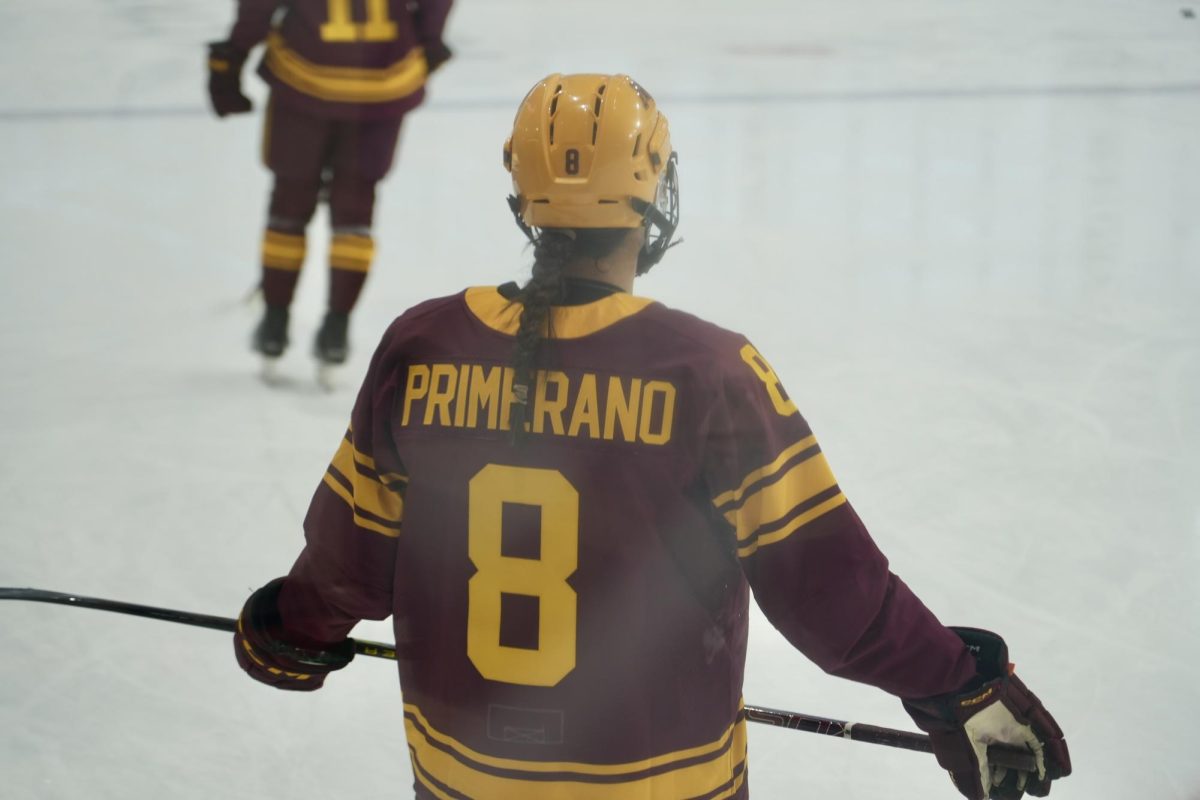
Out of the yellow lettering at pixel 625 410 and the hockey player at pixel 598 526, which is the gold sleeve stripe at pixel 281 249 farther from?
the yellow lettering at pixel 625 410

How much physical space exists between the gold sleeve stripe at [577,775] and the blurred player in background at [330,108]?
7.27 ft

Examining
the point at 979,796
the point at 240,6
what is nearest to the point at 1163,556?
the point at 979,796

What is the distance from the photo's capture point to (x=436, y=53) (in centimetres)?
325

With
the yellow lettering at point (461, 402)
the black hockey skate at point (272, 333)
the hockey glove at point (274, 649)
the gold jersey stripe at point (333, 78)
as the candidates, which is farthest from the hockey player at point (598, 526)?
the black hockey skate at point (272, 333)

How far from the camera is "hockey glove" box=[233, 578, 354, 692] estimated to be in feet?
4.21

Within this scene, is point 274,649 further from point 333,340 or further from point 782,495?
point 333,340

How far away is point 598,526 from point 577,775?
8.8 inches

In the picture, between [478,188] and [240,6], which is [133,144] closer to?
[478,188]

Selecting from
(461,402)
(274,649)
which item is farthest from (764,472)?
(274,649)

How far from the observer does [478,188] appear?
4.73m

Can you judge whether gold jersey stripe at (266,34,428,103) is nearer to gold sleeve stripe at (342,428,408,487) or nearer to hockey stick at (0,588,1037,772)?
hockey stick at (0,588,1037,772)

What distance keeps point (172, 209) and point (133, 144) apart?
87 cm

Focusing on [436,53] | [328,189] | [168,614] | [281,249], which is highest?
[436,53]

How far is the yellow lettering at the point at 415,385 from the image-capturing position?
1.07 metres
